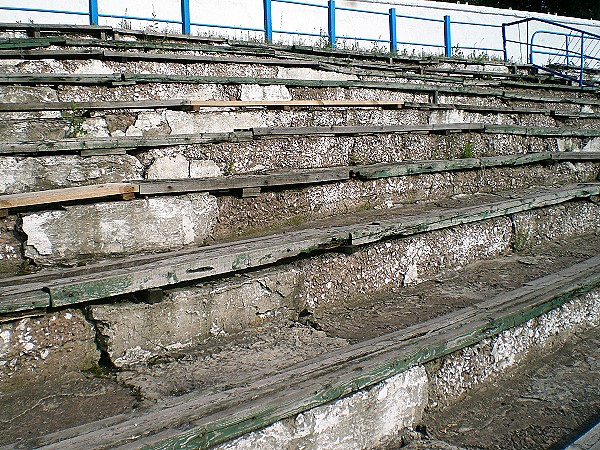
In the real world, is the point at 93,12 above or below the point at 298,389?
above

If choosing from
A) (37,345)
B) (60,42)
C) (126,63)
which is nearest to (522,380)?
(37,345)

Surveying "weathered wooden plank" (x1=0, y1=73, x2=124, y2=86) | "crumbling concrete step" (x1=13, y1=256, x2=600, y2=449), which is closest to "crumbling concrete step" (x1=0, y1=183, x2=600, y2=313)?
"crumbling concrete step" (x1=13, y1=256, x2=600, y2=449)

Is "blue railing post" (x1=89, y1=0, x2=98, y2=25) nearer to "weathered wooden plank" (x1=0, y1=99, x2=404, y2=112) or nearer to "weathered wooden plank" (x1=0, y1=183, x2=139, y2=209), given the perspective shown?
"weathered wooden plank" (x1=0, y1=99, x2=404, y2=112)

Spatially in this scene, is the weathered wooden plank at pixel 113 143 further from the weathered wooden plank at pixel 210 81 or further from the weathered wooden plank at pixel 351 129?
the weathered wooden plank at pixel 210 81

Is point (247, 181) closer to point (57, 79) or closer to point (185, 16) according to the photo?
point (57, 79)

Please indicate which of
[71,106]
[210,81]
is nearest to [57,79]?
[71,106]

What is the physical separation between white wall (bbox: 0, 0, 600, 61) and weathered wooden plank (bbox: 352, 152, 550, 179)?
6988 mm

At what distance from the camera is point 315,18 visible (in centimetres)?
1244

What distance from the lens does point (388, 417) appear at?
234 centimetres

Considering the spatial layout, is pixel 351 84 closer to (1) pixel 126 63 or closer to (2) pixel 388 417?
(1) pixel 126 63

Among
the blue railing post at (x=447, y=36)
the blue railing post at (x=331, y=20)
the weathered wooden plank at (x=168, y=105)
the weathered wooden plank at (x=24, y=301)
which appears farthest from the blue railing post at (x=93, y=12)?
the blue railing post at (x=447, y=36)

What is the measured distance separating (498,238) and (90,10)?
7.32 metres

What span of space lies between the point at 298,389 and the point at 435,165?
2488mm

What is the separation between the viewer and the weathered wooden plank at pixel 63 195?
8.09 ft
